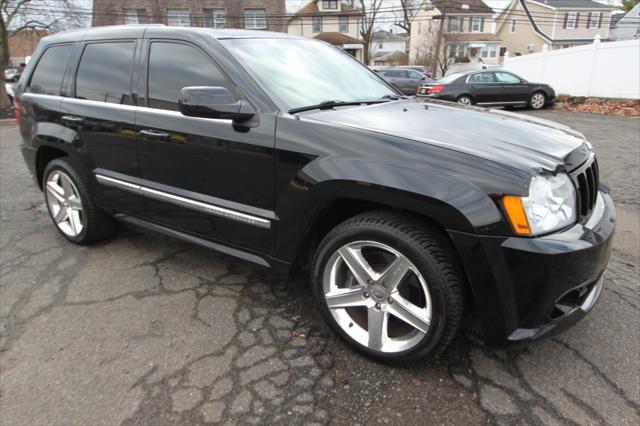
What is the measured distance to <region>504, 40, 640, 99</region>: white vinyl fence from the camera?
44.8ft

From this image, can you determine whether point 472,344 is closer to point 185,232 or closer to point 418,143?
point 418,143

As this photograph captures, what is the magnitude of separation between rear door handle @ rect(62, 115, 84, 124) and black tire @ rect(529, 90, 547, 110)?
599 inches

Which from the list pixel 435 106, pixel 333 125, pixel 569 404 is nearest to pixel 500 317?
pixel 569 404

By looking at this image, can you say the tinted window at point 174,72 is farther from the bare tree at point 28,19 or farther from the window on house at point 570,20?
the window on house at point 570,20

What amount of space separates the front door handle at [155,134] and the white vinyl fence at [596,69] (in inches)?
613

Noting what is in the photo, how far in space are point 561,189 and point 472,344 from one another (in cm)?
100

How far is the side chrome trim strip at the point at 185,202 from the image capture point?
99.1 inches

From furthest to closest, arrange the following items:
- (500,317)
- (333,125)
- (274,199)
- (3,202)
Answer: (3,202)
(274,199)
(333,125)
(500,317)

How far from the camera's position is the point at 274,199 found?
2.41m

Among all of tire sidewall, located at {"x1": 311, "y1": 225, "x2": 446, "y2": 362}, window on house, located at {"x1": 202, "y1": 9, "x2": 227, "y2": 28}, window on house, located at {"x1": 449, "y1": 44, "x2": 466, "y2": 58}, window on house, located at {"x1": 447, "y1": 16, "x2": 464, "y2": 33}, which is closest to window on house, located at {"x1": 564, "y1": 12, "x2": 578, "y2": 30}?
window on house, located at {"x1": 449, "y1": 44, "x2": 466, "y2": 58}

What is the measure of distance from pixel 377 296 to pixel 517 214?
80 cm

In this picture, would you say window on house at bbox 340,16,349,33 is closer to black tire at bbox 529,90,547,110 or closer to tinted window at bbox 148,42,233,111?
black tire at bbox 529,90,547,110

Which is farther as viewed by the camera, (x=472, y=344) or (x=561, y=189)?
(x=472, y=344)

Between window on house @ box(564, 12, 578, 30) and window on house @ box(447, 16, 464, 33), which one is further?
window on house @ box(447, 16, 464, 33)
